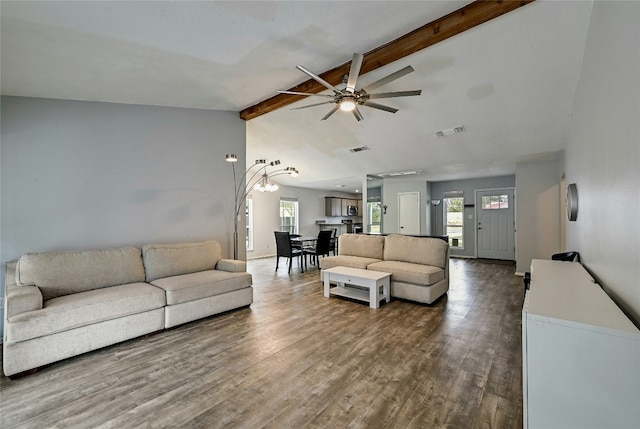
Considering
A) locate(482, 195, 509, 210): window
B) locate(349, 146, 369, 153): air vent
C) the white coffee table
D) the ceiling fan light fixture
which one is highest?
locate(349, 146, 369, 153): air vent

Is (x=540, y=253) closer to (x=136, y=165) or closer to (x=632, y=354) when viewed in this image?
(x=632, y=354)

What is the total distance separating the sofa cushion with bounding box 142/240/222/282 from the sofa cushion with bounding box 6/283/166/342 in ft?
1.19

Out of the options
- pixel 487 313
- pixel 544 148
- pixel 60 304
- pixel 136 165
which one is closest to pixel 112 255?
pixel 60 304

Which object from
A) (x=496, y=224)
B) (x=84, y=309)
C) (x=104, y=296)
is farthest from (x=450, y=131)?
(x=84, y=309)

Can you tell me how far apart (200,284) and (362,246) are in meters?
2.96

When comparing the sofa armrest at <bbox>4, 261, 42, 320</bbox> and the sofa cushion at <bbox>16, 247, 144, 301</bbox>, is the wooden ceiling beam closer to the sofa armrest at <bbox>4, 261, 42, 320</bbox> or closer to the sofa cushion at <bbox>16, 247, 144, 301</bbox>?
the sofa cushion at <bbox>16, 247, 144, 301</bbox>

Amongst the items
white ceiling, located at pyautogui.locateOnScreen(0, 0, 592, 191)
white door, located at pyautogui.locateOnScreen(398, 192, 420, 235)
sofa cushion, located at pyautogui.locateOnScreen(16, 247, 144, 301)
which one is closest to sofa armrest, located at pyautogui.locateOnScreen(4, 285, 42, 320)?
sofa cushion, located at pyautogui.locateOnScreen(16, 247, 144, 301)

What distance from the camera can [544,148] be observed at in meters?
4.89

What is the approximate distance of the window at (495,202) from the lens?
7.80m

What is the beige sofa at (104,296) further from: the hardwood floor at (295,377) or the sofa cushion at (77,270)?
the hardwood floor at (295,377)

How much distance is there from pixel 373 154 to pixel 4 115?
5623mm

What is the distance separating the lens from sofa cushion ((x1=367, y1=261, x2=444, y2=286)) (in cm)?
391

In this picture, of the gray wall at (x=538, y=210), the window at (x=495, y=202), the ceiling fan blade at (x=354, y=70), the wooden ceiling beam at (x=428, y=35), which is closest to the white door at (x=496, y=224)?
the window at (x=495, y=202)

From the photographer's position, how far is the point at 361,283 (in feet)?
13.0
